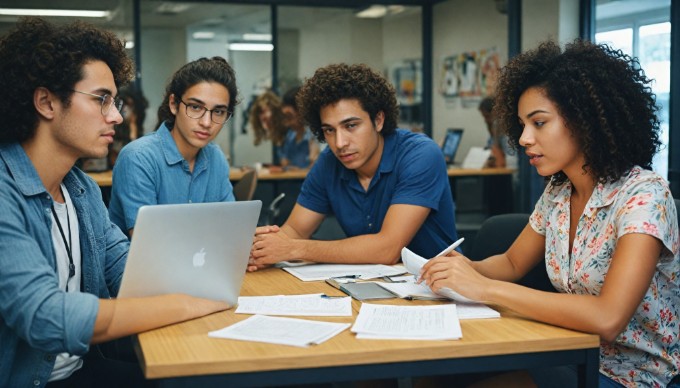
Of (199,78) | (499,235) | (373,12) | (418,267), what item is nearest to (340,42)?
(373,12)

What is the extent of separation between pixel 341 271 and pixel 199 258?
0.71 metres

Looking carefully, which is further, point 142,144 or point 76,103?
point 142,144

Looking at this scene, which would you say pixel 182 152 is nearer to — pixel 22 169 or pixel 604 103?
pixel 22 169

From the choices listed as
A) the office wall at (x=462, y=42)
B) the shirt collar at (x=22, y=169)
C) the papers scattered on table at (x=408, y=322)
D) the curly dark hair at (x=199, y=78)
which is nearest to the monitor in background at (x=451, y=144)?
the office wall at (x=462, y=42)

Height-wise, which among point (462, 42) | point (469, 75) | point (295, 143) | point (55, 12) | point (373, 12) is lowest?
point (295, 143)

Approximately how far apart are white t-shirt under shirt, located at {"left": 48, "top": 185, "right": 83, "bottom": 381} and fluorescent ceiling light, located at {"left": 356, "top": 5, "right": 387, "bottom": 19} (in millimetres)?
7418

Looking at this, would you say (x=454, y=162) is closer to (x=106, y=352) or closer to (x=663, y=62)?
(x=663, y=62)

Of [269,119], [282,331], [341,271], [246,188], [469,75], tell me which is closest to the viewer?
[282,331]

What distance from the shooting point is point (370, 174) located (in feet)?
9.55

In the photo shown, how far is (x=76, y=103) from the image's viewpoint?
1828 mm

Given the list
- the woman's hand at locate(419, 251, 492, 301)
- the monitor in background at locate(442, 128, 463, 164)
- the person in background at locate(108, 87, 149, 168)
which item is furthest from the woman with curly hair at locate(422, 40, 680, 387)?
the monitor in background at locate(442, 128, 463, 164)

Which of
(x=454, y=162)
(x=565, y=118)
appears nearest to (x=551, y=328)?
(x=565, y=118)

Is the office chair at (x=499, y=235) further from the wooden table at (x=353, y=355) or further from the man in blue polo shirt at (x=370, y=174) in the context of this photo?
the wooden table at (x=353, y=355)

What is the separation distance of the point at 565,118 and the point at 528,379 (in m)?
0.67
